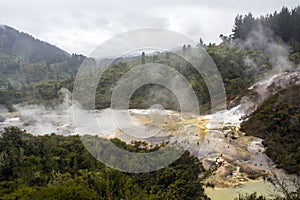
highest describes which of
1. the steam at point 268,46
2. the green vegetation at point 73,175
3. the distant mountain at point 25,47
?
the distant mountain at point 25,47

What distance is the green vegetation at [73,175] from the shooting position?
603 centimetres

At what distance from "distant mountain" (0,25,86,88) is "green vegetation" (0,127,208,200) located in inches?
1022

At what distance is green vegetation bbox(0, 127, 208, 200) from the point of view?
6027mm

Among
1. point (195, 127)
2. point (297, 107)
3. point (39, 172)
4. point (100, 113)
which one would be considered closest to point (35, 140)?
point (39, 172)

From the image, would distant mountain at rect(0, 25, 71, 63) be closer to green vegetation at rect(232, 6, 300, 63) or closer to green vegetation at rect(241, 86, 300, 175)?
green vegetation at rect(232, 6, 300, 63)

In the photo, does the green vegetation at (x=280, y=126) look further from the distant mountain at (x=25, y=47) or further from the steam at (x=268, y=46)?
the distant mountain at (x=25, y=47)

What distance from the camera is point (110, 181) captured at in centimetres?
648

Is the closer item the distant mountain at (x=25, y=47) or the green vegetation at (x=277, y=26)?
the green vegetation at (x=277, y=26)

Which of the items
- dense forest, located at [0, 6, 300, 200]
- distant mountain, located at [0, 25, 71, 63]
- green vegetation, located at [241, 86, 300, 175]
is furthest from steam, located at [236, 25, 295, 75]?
distant mountain, located at [0, 25, 71, 63]

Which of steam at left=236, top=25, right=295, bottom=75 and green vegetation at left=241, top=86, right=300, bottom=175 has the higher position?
steam at left=236, top=25, right=295, bottom=75

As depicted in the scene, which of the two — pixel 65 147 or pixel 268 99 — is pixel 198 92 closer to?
pixel 268 99

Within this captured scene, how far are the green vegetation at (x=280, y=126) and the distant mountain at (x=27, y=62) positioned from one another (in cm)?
2682

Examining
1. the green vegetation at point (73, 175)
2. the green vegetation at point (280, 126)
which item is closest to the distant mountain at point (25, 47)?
the green vegetation at point (280, 126)

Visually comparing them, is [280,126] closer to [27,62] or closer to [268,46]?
[268,46]
